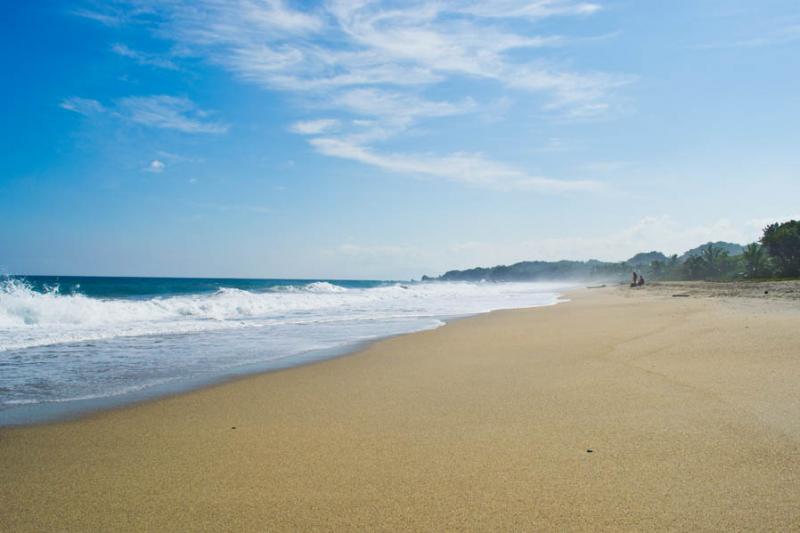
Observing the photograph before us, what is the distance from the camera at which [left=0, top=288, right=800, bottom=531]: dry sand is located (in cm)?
298

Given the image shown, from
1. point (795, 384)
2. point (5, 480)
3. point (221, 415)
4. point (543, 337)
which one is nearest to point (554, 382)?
point (795, 384)

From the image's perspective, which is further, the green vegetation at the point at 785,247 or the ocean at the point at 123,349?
the green vegetation at the point at 785,247

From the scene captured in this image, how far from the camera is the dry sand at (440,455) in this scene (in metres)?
2.98

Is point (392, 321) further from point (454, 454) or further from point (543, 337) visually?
point (454, 454)

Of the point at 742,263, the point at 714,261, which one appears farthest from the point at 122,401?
the point at 714,261

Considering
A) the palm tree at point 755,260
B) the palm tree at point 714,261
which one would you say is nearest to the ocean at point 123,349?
the palm tree at point 755,260

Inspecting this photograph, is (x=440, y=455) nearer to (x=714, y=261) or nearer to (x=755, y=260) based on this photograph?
(x=755, y=260)

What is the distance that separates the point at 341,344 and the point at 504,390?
6215 millimetres

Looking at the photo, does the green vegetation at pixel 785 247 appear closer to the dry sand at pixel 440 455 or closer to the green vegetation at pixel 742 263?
the green vegetation at pixel 742 263

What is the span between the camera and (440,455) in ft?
12.9

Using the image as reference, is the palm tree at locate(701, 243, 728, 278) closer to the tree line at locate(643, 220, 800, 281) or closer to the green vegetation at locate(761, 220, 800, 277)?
the tree line at locate(643, 220, 800, 281)

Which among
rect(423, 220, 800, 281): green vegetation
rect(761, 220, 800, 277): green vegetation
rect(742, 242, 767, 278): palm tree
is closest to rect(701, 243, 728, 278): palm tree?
rect(423, 220, 800, 281): green vegetation

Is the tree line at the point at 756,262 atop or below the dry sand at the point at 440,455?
atop

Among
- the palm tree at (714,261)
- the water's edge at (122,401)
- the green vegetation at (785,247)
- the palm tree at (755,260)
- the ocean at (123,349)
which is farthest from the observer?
the palm tree at (714,261)
